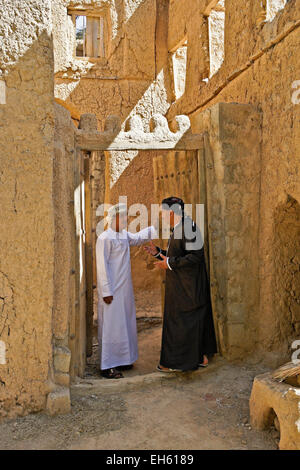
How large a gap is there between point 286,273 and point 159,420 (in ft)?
6.85

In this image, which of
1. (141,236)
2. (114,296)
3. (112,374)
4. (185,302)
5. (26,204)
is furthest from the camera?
(141,236)

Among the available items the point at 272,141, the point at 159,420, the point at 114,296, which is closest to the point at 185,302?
the point at 114,296

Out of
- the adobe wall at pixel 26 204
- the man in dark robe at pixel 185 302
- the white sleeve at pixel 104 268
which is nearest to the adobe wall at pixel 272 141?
the man in dark robe at pixel 185 302

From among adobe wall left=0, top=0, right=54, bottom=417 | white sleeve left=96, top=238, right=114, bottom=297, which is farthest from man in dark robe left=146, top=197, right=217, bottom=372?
adobe wall left=0, top=0, right=54, bottom=417

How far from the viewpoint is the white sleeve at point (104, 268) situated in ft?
16.5

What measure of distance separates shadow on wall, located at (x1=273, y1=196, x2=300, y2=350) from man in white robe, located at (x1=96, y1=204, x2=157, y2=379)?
64.0 inches

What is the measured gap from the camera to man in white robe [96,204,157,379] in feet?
16.6

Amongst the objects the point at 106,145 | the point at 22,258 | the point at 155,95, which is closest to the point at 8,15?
the point at 106,145

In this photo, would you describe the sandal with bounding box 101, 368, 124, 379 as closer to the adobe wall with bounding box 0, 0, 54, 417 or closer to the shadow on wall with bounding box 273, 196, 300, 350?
the adobe wall with bounding box 0, 0, 54, 417

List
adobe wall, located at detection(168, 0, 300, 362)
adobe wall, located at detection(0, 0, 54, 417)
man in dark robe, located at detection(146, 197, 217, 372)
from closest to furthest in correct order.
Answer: adobe wall, located at detection(0, 0, 54, 417), adobe wall, located at detection(168, 0, 300, 362), man in dark robe, located at detection(146, 197, 217, 372)

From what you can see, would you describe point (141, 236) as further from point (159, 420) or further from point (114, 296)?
point (159, 420)

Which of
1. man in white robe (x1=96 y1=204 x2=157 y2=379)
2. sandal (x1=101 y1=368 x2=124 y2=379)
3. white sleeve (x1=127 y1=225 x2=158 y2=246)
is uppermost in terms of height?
white sleeve (x1=127 y1=225 x2=158 y2=246)

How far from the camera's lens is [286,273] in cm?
484

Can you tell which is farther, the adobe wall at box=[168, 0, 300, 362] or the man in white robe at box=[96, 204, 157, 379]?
the man in white robe at box=[96, 204, 157, 379]
